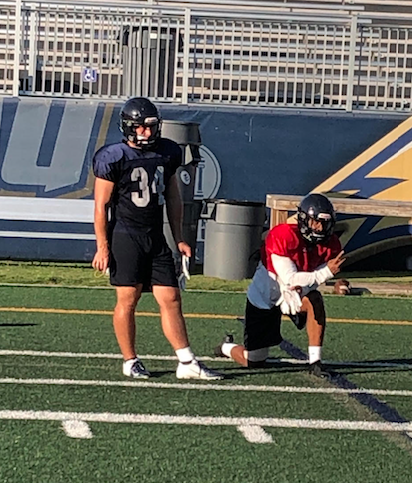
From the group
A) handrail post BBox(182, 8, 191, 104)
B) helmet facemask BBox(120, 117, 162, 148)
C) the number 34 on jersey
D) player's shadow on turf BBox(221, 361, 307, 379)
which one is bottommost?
player's shadow on turf BBox(221, 361, 307, 379)

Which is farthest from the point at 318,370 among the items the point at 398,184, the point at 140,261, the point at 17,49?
the point at 17,49

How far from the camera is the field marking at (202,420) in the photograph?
17.4 feet

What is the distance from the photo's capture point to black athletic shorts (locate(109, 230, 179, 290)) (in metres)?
6.45

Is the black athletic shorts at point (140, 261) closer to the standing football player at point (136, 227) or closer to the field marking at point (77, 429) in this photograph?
the standing football player at point (136, 227)

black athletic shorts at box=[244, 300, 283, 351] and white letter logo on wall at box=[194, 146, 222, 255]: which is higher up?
white letter logo on wall at box=[194, 146, 222, 255]

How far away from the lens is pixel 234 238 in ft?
42.1

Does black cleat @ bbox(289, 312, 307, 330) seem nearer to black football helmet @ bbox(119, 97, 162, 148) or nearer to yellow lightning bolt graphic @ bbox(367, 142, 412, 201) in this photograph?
black football helmet @ bbox(119, 97, 162, 148)

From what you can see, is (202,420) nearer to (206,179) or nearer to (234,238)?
(234,238)

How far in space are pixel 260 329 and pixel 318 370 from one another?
0.48m

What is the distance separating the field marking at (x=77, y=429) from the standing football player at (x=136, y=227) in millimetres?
1306

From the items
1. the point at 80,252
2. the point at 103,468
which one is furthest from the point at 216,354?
the point at 80,252

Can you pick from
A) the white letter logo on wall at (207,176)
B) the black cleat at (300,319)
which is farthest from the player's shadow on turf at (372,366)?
the white letter logo on wall at (207,176)

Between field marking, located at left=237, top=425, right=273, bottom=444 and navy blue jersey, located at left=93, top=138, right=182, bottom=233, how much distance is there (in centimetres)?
170

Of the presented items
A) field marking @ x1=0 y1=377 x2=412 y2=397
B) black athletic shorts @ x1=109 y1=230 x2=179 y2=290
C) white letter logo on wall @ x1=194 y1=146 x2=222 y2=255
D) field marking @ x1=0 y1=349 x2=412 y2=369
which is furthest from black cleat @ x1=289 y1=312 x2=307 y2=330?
white letter logo on wall @ x1=194 y1=146 x2=222 y2=255
